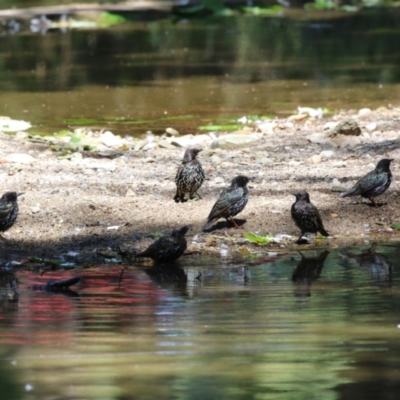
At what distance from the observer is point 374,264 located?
8859mm

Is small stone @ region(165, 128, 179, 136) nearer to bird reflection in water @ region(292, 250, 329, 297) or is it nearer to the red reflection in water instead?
bird reflection in water @ region(292, 250, 329, 297)

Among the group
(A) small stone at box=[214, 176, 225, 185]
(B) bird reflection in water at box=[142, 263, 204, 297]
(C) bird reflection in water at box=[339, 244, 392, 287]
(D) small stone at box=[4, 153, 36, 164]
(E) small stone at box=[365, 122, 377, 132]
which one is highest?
(E) small stone at box=[365, 122, 377, 132]

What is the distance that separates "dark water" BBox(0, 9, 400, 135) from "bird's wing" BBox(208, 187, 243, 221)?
8.23 m

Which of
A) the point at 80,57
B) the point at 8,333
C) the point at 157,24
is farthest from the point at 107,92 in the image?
the point at 157,24

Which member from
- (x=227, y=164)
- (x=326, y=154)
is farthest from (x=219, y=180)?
(x=326, y=154)

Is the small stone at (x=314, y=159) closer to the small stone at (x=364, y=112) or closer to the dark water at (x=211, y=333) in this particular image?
the dark water at (x=211, y=333)

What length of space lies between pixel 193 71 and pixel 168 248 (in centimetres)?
1927

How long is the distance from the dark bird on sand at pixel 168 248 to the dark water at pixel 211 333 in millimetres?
242

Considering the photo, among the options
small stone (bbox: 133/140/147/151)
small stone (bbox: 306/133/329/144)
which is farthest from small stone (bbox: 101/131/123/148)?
small stone (bbox: 306/133/329/144)

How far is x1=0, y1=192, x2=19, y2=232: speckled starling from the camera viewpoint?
10.1 meters

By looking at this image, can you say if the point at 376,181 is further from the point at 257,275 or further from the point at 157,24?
the point at 157,24

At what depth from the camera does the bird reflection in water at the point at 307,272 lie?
7.98 meters

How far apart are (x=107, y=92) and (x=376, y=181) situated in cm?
1410

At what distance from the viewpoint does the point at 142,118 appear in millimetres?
20234
